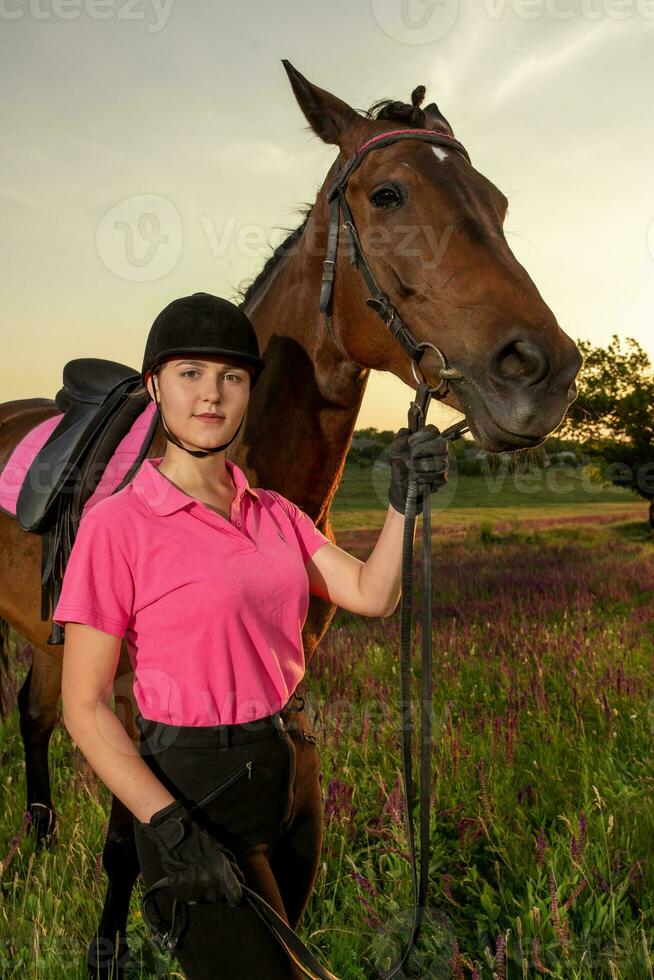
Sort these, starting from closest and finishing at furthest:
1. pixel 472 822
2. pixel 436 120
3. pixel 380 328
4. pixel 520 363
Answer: pixel 520 363, pixel 380 328, pixel 436 120, pixel 472 822

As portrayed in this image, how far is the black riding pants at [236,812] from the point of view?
1.52m

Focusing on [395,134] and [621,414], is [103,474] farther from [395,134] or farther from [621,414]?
[621,414]

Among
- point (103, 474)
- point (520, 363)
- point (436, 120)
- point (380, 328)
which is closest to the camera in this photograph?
point (520, 363)

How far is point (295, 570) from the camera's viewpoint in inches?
70.4

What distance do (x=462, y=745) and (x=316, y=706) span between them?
1219 millimetres

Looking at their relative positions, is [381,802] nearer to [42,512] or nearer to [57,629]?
[57,629]

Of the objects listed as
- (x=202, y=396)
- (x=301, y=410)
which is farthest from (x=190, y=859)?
(x=301, y=410)

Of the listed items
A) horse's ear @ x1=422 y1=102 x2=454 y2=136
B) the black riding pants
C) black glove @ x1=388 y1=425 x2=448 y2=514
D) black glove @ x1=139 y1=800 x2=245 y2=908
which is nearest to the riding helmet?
black glove @ x1=388 y1=425 x2=448 y2=514

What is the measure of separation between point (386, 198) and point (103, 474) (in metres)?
1.55

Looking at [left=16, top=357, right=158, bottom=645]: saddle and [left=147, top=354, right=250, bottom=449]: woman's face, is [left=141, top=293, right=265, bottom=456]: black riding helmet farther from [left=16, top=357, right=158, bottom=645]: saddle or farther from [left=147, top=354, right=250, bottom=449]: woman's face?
[left=16, top=357, right=158, bottom=645]: saddle

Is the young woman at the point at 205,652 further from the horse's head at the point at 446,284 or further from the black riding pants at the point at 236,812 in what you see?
the horse's head at the point at 446,284

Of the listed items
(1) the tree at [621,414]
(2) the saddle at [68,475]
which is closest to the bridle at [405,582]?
(2) the saddle at [68,475]

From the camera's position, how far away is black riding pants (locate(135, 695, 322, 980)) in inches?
59.9

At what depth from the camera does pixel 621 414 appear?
57.9 feet
